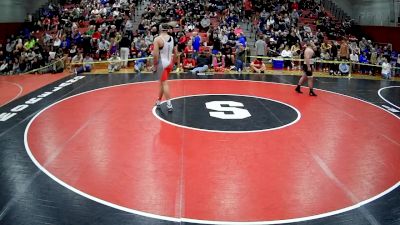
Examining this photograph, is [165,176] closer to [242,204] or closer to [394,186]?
[242,204]

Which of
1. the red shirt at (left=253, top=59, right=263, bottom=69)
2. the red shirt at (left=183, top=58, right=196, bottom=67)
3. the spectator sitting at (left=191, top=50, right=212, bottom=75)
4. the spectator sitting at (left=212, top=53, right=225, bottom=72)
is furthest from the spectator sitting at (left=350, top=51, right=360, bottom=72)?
the red shirt at (left=183, top=58, right=196, bottom=67)

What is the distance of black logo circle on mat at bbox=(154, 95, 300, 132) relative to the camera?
289 inches

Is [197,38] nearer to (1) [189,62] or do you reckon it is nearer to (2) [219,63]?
(2) [219,63]

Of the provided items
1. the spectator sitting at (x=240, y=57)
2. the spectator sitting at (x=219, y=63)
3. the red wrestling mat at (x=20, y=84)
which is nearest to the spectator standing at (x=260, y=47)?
the spectator sitting at (x=240, y=57)

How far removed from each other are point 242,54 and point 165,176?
35.0 ft

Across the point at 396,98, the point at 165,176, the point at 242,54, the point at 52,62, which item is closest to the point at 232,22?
the point at 242,54

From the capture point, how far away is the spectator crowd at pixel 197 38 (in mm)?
15336

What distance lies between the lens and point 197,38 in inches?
628

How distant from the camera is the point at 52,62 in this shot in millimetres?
15633

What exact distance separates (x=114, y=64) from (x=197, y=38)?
11.5 ft

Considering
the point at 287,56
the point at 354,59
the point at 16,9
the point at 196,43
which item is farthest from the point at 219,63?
the point at 16,9

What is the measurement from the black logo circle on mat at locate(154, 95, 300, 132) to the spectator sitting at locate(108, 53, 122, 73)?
578cm

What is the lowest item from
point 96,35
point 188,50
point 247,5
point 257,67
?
point 257,67

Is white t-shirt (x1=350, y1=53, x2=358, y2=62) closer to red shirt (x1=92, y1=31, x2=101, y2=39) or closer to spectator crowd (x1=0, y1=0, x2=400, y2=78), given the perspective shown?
spectator crowd (x1=0, y1=0, x2=400, y2=78)
